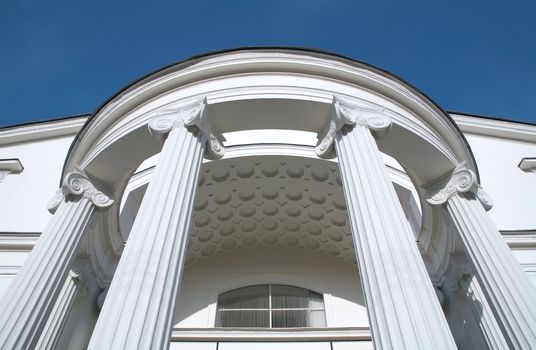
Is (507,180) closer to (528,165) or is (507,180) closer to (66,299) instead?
(528,165)

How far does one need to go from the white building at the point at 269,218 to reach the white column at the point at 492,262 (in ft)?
0.11

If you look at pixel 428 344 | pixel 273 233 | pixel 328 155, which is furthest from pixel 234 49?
pixel 428 344

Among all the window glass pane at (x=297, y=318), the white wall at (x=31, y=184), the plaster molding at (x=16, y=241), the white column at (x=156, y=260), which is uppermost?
the white wall at (x=31, y=184)

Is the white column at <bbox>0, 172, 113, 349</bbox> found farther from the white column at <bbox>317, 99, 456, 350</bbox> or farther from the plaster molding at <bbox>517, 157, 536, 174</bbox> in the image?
the plaster molding at <bbox>517, 157, 536, 174</bbox>

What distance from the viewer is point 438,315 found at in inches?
218

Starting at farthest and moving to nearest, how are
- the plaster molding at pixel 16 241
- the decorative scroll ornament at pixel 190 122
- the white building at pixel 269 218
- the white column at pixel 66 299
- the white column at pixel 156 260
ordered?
the plaster molding at pixel 16 241
the white column at pixel 66 299
the decorative scroll ornament at pixel 190 122
the white building at pixel 269 218
the white column at pixel 156 260

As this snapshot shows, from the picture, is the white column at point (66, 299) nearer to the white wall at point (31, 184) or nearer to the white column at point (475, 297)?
the white wall at point (31, 184)

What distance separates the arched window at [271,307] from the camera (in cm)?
1446

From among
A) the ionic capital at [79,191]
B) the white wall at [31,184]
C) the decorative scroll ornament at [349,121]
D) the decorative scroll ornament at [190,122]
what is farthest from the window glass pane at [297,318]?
the white wall at [31,184]

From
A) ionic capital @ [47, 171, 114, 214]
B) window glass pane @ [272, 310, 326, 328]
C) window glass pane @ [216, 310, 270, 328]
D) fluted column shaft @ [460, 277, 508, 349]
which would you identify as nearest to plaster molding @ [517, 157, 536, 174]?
fluted column shaft @ [460, 277, 508, 349]

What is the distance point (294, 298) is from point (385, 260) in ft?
31.5

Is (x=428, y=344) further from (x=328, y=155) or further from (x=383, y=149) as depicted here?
(x=383, y=149)

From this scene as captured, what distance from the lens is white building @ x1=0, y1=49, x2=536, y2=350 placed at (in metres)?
6.27

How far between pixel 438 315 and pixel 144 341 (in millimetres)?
3621
